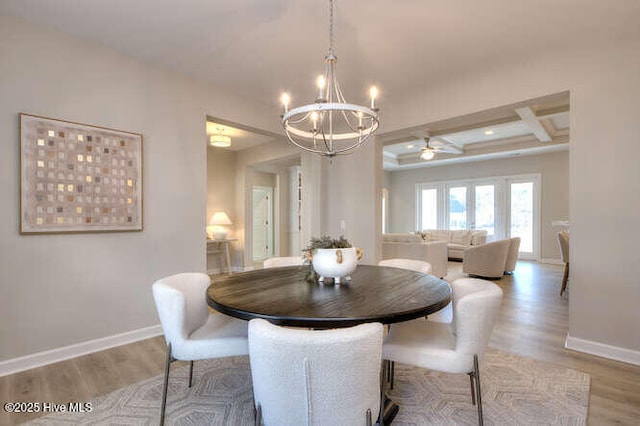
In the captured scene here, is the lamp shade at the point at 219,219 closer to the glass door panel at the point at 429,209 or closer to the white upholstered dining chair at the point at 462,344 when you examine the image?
the white upholstered dining chair at the point at 462,344

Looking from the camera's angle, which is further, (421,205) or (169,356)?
(421,205)

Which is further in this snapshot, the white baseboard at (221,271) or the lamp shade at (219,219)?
the white baseboard at (221,271)

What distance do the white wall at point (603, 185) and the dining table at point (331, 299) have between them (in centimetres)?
163

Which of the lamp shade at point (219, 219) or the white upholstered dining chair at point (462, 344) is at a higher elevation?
the lamp shade at point (219, 219)

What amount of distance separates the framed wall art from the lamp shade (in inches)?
120

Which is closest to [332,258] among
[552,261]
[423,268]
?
[423,268]

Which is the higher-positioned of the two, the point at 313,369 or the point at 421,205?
the point at 421,205

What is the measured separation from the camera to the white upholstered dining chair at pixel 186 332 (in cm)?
158

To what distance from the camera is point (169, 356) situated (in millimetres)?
1641

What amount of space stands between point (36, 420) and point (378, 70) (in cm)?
361

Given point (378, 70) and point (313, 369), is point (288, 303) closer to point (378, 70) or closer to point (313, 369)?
point (313, 369)

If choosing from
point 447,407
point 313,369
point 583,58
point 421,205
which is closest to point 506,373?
point 447,407

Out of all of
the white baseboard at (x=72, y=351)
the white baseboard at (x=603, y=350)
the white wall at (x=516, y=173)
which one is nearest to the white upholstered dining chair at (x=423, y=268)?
the white baseboard at (x=603, y=350)

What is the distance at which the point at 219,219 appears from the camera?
5957mm
